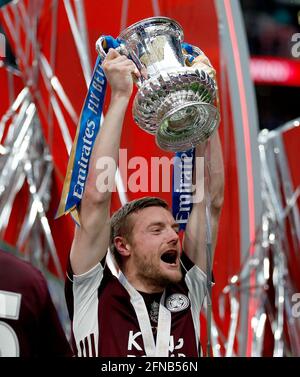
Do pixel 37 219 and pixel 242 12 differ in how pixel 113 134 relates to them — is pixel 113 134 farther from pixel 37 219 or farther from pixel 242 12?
pixel 242 12

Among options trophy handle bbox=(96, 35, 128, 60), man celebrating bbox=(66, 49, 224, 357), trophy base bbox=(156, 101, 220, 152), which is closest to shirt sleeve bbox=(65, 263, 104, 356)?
man celebrating bbox=(66, 49, 224, 357)

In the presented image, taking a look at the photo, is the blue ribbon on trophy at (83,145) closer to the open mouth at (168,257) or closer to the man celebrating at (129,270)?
the man celebrating at (129,270)

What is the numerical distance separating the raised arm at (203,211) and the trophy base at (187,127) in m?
0.10

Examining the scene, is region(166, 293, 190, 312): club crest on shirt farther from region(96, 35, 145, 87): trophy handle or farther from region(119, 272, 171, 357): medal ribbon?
region(96, 35, 145, 87): trophy handle

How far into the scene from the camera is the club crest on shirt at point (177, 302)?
1.85 meters

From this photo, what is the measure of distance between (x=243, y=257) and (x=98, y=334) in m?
0.42

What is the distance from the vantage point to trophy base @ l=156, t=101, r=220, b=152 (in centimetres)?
171

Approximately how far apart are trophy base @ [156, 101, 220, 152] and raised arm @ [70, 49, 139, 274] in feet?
0.34

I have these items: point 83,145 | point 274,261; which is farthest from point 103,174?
point 274,261

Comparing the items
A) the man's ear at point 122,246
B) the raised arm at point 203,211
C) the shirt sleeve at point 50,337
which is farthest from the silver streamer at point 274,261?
the shirt sleeve at point 50,337
